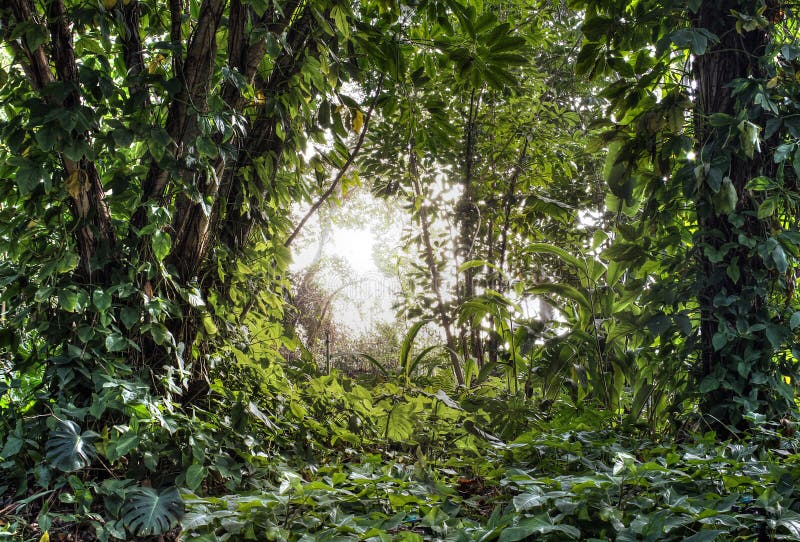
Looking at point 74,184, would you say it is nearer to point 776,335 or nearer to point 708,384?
point 708,384

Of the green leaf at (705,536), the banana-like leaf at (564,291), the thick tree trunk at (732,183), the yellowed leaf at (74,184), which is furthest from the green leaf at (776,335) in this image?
the yellowed leaf at (74,184)

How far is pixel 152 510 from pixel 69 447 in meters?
0.27

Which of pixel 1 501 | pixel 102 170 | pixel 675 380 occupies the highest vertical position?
pixel 102 170

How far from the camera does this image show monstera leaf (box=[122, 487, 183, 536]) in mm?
1160

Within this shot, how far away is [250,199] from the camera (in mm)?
1820

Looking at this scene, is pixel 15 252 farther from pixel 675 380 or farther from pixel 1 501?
pixel 675 380

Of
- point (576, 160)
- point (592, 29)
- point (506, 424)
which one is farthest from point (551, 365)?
point (576, 160)

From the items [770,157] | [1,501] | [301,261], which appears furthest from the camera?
[301,261]

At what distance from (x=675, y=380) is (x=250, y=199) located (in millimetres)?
1520

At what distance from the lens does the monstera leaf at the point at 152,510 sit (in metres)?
1.16

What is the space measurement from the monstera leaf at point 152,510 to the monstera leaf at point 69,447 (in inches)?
5.4

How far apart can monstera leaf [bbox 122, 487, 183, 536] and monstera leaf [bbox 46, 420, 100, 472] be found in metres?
0.14

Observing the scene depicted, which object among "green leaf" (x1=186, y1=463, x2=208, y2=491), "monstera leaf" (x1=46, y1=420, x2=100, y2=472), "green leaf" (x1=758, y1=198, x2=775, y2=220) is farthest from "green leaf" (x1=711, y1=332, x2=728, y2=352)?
"monstera leaf" (x1=46, y1=420, x2=100, y2=472)

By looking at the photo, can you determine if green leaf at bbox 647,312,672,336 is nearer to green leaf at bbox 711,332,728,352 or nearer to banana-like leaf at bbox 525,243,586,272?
green leaf at bbox 711,332,728,352
